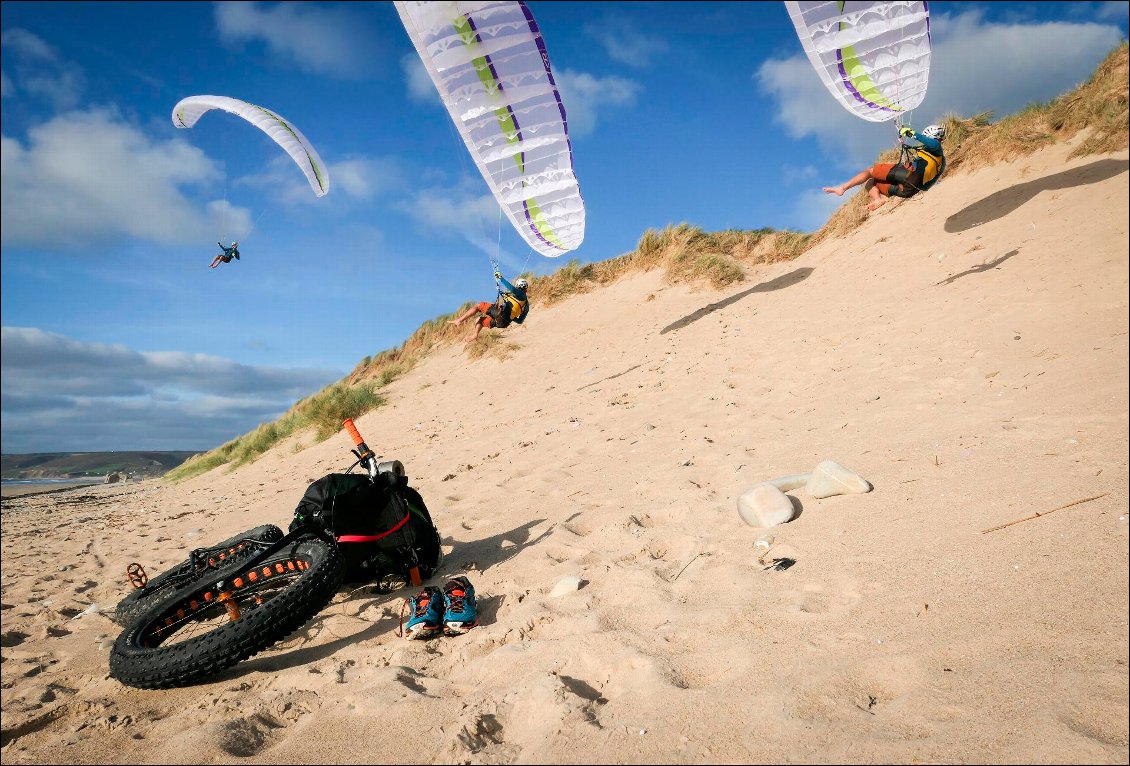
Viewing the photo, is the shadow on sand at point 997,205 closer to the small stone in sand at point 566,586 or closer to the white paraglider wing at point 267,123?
the small stone in sand at point 566,586

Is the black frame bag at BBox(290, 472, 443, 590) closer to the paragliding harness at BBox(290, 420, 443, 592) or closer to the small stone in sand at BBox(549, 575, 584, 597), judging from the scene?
the paragliding harness at BBox(290, 420, 443, 592)

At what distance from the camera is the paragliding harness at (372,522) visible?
3.18m

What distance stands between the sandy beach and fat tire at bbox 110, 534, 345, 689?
0.09 meters

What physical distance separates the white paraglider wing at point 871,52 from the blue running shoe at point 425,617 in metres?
7.01

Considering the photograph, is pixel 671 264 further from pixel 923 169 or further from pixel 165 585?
pixel 165 585

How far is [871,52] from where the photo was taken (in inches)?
298

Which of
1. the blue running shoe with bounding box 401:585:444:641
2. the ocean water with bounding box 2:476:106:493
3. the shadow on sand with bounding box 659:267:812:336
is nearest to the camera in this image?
the blue running shoe with bounding box 401:585:444:641

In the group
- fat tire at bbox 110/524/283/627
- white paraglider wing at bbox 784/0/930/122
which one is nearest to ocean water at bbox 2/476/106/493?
fat tire at bbox 110/524/283/627

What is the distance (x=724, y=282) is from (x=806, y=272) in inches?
79.7

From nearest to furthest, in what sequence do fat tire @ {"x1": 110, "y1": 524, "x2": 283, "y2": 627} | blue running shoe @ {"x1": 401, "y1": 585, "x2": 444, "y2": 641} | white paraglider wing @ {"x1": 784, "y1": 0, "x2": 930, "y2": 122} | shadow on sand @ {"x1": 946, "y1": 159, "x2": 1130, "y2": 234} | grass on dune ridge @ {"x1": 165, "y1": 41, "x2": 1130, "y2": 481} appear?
1. blue running shoe @ {"x1": 401, "y1": 585, "x2": 444, "y2": 641}
2. fat tire @ {"x1": 110, "y1": 524, "x2": 283, "y2": 627}
3. white paraglider wing @ {"x1": 784, "y1": 0, "x2": 930, "y2": 122}
4. shadow on sand @ {"x1": 946, "y1": 159, "x2": 1130, "y2": 234}
5. grass on dune ridge @ {"x1": 165, "y1": 41, "x2": 1130, "y2": 481}

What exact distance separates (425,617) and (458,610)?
0.15 metres

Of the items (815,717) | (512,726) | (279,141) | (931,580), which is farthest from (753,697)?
(279,141)

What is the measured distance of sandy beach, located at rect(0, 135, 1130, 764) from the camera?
1528mm

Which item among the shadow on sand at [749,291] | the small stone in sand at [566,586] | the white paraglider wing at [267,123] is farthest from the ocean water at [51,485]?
the small stone in sand at [566,586]
